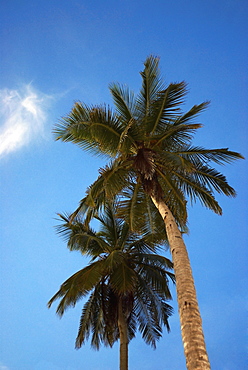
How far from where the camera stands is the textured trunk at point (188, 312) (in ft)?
20.0

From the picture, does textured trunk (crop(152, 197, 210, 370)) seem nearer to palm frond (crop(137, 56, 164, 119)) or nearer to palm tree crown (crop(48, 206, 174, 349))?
palm frond (crop(137, 56, 164, 119))

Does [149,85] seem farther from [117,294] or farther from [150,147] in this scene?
[117,294]

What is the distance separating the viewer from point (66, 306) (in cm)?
1475

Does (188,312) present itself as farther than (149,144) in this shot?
No

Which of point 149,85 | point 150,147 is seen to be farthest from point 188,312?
point 149,85

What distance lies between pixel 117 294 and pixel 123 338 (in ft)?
5.75

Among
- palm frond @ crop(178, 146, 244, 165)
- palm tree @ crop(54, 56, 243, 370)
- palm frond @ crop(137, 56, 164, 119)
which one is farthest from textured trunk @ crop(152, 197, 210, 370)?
palm frond @ crop(137, 56, 164, 119)

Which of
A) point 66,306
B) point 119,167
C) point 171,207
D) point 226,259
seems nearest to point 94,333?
point 66,306

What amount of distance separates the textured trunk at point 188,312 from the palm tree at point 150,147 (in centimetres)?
130

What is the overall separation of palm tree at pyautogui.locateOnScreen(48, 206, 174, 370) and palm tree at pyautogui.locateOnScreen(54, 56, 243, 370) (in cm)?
433

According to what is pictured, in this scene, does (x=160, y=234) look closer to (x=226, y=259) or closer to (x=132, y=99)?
(x=132, y=99)

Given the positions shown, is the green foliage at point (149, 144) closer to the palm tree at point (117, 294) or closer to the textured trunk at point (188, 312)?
the textured trunk at point (188, 312)

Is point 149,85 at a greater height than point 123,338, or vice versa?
point 149,85

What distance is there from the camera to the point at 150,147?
1059cm
